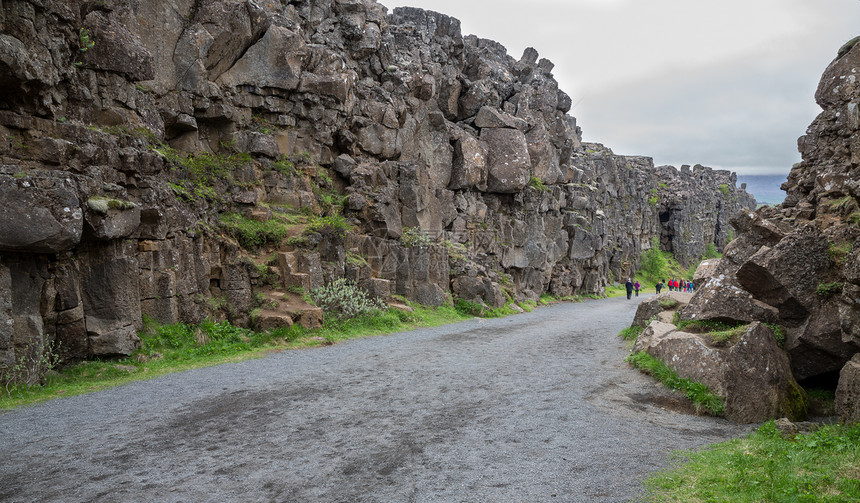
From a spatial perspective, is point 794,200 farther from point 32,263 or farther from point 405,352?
point 32,263

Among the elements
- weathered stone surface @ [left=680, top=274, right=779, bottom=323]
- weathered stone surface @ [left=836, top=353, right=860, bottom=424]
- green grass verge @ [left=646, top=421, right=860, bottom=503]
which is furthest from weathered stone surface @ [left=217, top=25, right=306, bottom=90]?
weathered stone surface @ [left=836, top=353, right=860, bottom=424]

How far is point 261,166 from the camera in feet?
73.5

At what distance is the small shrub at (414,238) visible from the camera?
83.9ft

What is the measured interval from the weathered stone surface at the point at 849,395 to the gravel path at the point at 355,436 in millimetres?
1575

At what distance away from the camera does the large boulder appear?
904cm

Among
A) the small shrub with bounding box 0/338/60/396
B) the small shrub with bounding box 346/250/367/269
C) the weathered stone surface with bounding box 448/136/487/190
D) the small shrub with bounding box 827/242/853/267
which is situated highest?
the weathered stone surface with bounding box 448/136/487/190

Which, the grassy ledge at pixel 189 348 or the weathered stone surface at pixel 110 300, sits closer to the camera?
the grassy ledge at pixel 189 348

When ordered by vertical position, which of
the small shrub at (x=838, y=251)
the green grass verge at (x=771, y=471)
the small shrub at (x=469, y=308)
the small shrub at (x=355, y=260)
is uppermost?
the small shrub at (x=355, y=260)

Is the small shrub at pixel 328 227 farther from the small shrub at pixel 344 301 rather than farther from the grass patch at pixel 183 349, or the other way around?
the grass patch at pixel 183 349

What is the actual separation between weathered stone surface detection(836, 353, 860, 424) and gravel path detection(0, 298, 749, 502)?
157 centimetres

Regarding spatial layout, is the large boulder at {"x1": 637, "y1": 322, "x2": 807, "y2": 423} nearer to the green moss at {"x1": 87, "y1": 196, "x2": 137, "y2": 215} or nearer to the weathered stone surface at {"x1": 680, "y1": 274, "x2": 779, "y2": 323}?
the weathered stone surface at {"x1": 680, "y1": 274, "x2": 779, "y2": 323}

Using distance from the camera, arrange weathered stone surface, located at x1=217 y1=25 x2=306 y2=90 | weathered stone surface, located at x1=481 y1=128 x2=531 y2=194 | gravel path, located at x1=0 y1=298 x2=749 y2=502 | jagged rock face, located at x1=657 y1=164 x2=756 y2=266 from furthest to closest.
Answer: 1. jagged rock face, located at x1=657 y1=164 x2=756 y2=266
2. weathered stone surface, located at x1=481 y1=128 x2=531 y2=194
3. weathered stone surface, located at x1=217 y1=25 x2=306 y2=90
4. gravel path, located at x1=0 y1=298 x2=749 y2=502

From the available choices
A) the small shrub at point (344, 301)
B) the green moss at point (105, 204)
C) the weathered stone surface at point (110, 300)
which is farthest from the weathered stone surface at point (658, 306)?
the green moss at point (105, 204)

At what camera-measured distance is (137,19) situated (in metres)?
19.2
